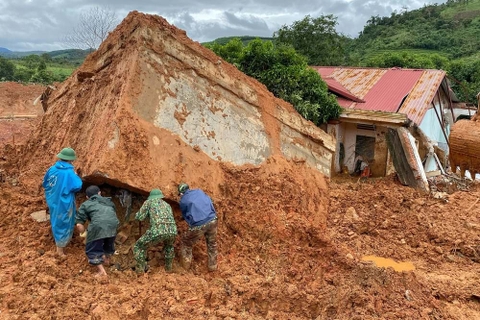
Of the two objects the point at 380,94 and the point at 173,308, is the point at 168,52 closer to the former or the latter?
the point at 173,308

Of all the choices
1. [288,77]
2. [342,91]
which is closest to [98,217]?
[288,77]

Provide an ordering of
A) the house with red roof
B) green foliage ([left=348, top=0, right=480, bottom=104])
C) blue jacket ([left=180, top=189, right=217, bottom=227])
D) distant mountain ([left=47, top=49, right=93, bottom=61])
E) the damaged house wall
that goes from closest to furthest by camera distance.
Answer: blue jacket ([left=180, top=189, right=217, bottom=227]) → the house with red roof → the damaged house wall → distant mountain ([left=47, top=49, right=93, bottom=61]) → green foliage ([left=348, top=0, right=480, bottom=104])

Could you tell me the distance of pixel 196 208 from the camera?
521cm

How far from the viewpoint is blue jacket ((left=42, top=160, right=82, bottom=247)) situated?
497cm

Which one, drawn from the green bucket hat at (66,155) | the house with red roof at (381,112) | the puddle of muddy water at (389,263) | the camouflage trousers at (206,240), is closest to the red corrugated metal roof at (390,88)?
the house with red roof at (381,112)

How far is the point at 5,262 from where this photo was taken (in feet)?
15.9

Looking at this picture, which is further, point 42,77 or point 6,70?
point 6,70

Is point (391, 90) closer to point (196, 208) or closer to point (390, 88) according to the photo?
point (390, 88)

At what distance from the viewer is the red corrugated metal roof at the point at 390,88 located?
40.2 feet

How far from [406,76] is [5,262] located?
1401cm

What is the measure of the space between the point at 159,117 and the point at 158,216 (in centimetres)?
169

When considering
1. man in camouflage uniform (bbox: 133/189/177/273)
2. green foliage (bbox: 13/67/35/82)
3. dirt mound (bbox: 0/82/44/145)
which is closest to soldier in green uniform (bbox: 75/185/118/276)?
man in camouflage uniform (bbox: 133/189/177/273)

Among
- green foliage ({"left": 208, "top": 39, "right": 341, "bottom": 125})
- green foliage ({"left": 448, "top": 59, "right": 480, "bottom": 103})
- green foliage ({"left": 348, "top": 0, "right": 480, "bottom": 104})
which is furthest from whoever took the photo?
green foliage ({"left": 348, "top": 0, "right": 480, "bottom": 104})

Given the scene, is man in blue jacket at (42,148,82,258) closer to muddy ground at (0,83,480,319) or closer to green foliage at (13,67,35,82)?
muddy ground at (0,83,480,319)
